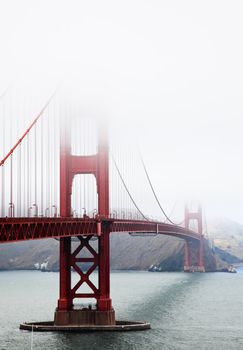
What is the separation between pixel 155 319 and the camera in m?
49.2

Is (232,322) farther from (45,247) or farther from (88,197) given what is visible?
→ (45,247)

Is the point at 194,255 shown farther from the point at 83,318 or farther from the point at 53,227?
the point at 53,227

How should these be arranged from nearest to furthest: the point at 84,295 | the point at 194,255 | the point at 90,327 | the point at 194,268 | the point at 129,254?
the point at 90,327
the point at 84,295
the point at 194,268
the point at 194,255
the point at 129,254

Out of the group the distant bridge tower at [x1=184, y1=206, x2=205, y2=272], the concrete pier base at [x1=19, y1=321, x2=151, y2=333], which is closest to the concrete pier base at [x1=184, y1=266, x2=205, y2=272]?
the distant bridge tower at [x1=184, y1=206, x2=205, y2=272]

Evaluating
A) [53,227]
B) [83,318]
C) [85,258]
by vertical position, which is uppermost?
[53,227]

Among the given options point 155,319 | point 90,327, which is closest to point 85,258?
point 90,327

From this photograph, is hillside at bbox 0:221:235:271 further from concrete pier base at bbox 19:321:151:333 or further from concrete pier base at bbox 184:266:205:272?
concrete pier base at bbox 19:321:151:333

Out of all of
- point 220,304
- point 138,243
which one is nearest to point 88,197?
point 220,304

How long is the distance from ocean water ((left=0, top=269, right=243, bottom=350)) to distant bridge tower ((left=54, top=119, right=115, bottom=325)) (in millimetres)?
1836

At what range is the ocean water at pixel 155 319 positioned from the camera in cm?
3797

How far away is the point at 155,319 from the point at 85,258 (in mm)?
9997

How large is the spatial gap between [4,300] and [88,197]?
17.2 m

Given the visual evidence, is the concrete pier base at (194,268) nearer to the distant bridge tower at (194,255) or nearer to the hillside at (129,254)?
the distant bridge tower at (194,255)

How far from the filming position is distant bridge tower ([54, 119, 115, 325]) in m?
41.9
